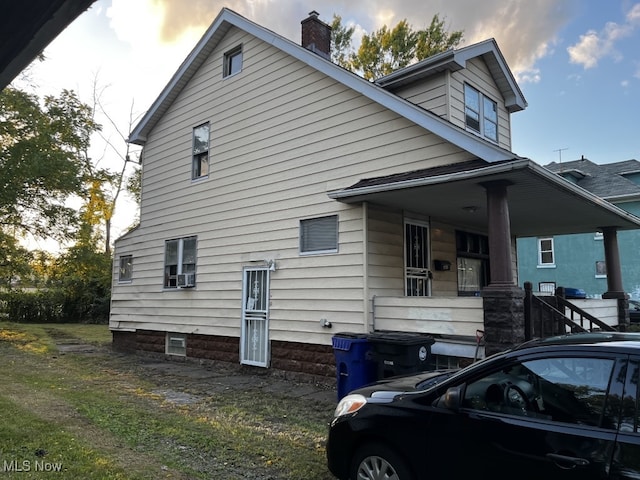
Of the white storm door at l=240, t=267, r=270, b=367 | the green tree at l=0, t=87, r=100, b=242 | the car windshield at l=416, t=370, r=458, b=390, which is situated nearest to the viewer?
the car windshield at l=416, t=370, r=458, b=390

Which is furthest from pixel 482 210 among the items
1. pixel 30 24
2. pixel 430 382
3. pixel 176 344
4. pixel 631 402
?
pixel 30 24

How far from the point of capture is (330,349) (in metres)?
8.61

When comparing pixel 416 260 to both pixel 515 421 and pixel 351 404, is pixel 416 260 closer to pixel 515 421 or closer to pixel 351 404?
pixel 351 404

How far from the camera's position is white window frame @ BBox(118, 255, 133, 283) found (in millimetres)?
13992

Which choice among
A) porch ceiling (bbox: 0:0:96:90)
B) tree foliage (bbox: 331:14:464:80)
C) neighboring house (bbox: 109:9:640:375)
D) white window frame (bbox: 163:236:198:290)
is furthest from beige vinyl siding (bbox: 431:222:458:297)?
tree foliage (bbox: 331:14:464:80)

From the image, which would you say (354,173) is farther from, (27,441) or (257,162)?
(27,441)

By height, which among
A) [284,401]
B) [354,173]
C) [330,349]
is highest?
[354,173]

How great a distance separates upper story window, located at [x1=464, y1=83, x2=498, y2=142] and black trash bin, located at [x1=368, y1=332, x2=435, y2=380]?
230 inches

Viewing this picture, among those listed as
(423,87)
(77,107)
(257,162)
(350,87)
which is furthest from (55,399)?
(77,107)

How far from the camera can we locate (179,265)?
12234mm

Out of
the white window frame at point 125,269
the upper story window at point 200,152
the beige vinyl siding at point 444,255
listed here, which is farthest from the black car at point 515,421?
the white window frame at point 125,269

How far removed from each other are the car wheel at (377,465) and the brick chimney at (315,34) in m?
10.1

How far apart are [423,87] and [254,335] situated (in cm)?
654

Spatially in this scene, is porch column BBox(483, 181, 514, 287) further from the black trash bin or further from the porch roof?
the black trash bin
